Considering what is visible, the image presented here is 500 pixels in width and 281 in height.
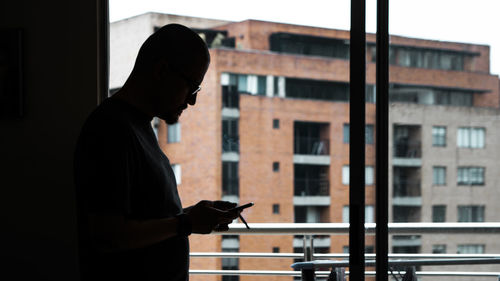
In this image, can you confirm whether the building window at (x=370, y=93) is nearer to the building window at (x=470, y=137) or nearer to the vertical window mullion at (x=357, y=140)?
the vertical window mullion at (x=357, y=140)

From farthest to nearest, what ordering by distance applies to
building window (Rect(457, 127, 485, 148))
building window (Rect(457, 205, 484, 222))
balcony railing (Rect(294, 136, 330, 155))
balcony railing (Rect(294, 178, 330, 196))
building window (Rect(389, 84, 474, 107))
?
building window (Rect(457, 205, 484, 222))
building window (Rect(457, 127, 485, 148))
balcony railing (Rect(294, 178, 330, 196))
balcony railing (Rect(294, 136, 330, 155))
building window (Rect(389, 84, 474, 107))

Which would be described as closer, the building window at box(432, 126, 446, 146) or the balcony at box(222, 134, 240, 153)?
the balcony at box(222, 134, 240, 153)

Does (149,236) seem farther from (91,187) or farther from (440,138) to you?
(440,138)

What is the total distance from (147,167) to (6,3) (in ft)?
4.07

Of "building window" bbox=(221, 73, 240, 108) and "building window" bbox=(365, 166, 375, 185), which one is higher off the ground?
"building window" bbox=(221, 73, 240, 108)

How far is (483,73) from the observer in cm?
3588

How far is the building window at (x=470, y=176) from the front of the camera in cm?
3691

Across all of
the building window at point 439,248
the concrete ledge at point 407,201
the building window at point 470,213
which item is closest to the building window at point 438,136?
the concrete ledge at point 407,201

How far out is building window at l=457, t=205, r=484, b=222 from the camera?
36.9 metres

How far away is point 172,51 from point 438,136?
124 ft

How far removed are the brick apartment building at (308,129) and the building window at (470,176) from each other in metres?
0.06

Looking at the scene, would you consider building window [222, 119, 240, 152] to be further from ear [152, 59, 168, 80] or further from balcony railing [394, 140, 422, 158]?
ear [152, 59, 168, 80]

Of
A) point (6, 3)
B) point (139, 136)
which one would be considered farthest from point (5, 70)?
point (139, 136)

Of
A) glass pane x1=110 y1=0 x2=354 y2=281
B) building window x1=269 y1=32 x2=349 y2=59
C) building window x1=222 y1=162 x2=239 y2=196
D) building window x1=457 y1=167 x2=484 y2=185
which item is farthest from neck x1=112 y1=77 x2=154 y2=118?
building window x1=457 y1=167 x2=484 y2=185
